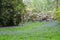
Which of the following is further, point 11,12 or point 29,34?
point 11,12

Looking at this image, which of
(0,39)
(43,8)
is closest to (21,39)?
(0,39)

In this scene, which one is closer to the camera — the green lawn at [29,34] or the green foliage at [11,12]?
the green lawn at [29,34]

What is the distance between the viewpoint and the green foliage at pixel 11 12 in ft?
32.7

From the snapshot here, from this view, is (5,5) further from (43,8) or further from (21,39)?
(43,8)

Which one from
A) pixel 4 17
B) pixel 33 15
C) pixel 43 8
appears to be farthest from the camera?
pixel 43 8

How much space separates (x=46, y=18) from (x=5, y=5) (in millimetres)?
6015

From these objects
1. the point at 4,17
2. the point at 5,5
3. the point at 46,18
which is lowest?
the point at 46,18

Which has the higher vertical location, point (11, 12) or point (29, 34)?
point (11, 12)

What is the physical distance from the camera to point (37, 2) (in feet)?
68.0

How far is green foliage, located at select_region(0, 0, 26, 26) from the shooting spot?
392 inches

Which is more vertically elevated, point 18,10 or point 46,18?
point 18,10

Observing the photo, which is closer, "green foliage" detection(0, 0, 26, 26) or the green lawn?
the green lawn

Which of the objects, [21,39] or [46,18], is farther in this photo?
[46,18]

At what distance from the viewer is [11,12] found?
1023 cm
